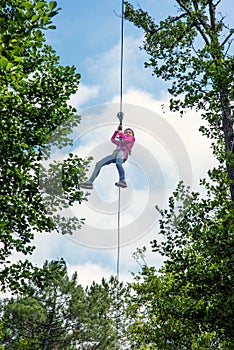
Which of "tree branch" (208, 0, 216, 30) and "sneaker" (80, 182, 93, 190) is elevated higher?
"tree branch" (208, 0, 216, 30)

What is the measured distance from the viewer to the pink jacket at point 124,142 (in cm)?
830

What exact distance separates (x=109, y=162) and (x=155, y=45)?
3609 millimetres

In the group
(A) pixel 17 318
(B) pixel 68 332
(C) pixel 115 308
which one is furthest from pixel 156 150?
(C) pixel 115 308

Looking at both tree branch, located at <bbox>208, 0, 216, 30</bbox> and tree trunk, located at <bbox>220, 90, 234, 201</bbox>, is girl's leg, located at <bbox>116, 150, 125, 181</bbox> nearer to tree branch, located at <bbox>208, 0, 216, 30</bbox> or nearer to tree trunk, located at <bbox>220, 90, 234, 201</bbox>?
tree trunk, located at <bbox>220, 90, 234, 201</bbox>

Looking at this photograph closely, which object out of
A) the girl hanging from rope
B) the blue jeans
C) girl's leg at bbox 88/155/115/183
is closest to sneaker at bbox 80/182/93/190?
the girl hanging from rope

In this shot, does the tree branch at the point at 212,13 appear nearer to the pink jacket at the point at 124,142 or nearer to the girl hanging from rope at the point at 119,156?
the girl hanging from rope at the point at 119,156

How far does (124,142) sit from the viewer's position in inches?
331

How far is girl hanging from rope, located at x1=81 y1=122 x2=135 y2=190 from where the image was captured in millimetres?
7872

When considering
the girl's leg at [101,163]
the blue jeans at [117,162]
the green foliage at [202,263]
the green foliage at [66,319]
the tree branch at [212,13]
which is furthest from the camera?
the green foliage at [66,319]

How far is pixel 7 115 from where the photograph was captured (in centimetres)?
666

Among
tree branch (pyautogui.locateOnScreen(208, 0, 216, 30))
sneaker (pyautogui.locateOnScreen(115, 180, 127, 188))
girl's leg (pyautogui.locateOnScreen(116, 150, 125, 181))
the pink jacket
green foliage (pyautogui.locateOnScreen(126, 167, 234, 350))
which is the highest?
tree branch (pyautogui.locateOnScreen(208, 0, 216, 30))

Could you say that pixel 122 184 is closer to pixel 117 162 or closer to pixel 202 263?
pixel 117 162

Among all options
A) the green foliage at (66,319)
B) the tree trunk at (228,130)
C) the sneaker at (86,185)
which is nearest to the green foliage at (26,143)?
the sneaker at (86,185)

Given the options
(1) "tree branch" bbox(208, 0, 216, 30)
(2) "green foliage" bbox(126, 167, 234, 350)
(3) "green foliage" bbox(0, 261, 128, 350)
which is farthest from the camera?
(3) "green foliage" bbox(0, 261, 128, 350)
